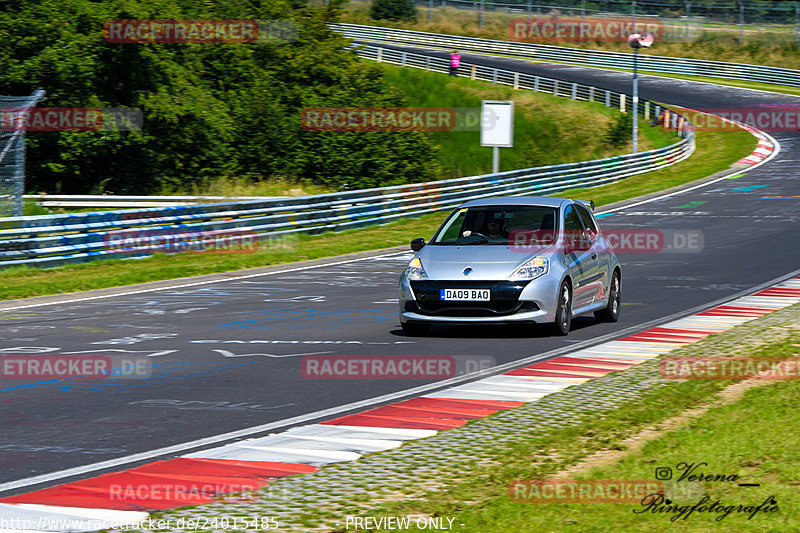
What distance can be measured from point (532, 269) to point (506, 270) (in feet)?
1.00

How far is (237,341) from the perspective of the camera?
1252 centimetres

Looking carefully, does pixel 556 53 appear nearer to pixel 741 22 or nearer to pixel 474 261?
pixel 741 22

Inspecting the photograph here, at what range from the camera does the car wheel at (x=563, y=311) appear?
12539mm

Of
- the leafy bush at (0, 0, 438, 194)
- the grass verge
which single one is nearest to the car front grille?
the grass verge

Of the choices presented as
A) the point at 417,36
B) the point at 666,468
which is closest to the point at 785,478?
the point at 666,468

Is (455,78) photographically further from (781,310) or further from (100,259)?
(781,310)

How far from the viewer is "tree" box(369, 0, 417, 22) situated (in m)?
87.3

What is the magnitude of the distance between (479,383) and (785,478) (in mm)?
3949

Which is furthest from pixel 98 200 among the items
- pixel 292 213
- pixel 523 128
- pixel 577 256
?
pixel 523 128

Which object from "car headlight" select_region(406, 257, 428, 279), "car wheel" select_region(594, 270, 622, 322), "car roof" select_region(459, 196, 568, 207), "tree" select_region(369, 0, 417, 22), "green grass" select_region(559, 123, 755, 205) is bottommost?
"green grass" select_region(559, 123, 755, 205)

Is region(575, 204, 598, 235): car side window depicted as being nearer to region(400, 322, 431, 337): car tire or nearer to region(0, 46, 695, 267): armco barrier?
region(400, 322, 431, 337): car tire

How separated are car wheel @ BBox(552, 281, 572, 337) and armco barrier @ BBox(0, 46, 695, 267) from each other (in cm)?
1112

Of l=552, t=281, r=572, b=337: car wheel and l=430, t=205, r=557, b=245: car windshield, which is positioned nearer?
l=552, t=281, r=572, b=337: car wheel

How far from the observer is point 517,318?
40.0 feet
